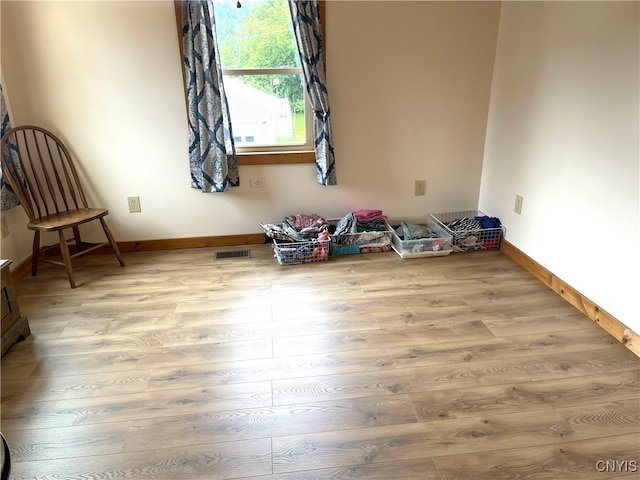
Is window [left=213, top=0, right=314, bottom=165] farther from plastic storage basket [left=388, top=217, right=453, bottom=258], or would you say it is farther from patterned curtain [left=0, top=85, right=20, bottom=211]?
patterned curtain [left=0, top=85, right=20, bottom=211]

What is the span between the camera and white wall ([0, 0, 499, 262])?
268cm

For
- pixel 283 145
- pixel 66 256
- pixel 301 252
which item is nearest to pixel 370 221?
pixel 301 252

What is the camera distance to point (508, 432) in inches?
59.5

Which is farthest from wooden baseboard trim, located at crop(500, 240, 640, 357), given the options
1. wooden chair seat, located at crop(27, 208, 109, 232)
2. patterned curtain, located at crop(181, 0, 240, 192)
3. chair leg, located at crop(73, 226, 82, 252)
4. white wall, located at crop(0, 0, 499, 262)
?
chair leg, located at crop(73, 226, 82, 252)

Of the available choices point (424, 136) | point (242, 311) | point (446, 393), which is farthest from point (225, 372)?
point (424, 136)

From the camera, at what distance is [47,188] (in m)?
2.90

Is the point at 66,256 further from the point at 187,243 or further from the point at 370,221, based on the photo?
the point at 370,221

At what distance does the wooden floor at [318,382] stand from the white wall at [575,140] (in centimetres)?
29

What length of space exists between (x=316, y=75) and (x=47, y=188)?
6.48 feet

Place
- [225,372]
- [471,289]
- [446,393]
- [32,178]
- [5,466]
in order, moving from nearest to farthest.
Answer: [5,466]
[446,393]
[225,372]
[471,289]
[32,178]

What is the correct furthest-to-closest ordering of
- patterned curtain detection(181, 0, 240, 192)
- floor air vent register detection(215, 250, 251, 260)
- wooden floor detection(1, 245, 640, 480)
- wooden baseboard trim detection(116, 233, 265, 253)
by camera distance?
1. wooden baseboard trim detection(116, 233, 265, 253)
2. floor air vent register detection(215, 250, 251, 260)
3. patterned curtain detection(181, 0, 240, 192)
4. wooden floor detection(1, 245, 640, 480)

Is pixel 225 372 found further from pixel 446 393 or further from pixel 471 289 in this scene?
pixel 471 289

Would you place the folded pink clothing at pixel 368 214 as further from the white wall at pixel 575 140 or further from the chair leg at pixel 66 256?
the chair leg at pixel 66 256

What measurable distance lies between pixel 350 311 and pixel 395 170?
53.8 inches
